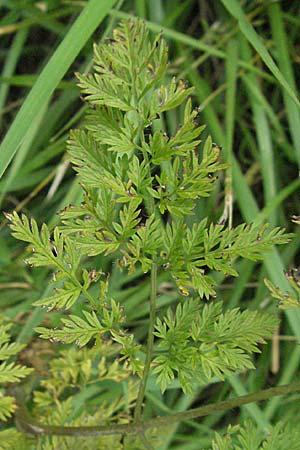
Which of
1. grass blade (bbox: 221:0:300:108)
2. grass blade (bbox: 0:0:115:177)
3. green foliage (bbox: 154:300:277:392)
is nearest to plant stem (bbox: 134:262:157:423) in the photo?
green foliage (bbox: 154:300:277:392)

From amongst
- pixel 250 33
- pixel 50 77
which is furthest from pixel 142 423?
pixel 250 33

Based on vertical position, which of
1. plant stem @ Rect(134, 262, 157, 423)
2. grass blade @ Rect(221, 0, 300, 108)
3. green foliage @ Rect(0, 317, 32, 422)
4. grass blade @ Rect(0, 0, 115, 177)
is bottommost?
green foliage @ Rect(0, 317, 32, 422)

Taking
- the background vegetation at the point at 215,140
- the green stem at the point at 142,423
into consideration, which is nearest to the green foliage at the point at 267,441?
the green stem at the point at 142,423

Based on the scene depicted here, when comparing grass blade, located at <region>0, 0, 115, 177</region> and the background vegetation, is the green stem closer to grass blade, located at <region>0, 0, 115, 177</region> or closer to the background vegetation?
the background vegetation

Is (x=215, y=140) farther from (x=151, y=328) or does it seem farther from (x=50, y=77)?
(x=151, y=328)

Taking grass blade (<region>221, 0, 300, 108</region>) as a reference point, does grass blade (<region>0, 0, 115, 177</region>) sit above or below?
below

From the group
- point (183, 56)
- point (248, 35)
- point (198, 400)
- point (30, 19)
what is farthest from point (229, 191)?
point (30, 19)

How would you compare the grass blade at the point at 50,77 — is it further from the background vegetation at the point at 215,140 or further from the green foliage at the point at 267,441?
the green foliage at the point at 267,441

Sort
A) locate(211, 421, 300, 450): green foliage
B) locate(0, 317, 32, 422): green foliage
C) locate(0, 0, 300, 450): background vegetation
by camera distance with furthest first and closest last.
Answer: locate(0, 0, 300, 450): background vegetation, locate(0, 317, 32, 422): green foliage, locate(211, 421, 300, 450): green foliage
